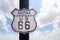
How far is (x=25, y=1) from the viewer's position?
203cm

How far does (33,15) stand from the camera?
2.21 metres

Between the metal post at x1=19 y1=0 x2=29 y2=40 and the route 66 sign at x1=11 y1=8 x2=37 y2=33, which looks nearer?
the metal post at x1=19 y1=0 x2=29 y2=40

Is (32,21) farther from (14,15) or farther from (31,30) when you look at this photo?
(14,15)

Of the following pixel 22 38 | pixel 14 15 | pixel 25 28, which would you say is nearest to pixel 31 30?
pixel 25 28

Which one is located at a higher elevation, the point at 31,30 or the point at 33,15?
the point at 33,15

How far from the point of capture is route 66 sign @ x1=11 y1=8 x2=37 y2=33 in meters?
2.09

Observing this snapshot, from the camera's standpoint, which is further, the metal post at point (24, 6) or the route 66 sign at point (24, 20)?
the route 66 sign at point (24, 20)

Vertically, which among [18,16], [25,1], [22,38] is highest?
[25,1]

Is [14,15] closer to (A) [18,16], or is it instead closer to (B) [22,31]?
(A) [18,16]

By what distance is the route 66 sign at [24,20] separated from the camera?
2.09 m

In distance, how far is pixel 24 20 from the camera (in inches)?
82.7

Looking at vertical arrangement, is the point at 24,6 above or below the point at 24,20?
above

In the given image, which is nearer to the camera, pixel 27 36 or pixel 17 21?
pixel 27 36

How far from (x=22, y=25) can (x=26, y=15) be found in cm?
19
